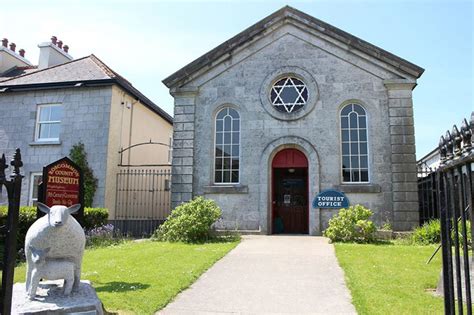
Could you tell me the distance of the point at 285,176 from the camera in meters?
16.3

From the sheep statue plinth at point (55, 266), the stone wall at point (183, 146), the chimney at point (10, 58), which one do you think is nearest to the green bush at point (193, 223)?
the stone wall at point (183, 146)

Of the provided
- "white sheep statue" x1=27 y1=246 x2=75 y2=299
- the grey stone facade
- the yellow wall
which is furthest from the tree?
"white sheep statue" x1=27 y1=246 x2=75 y2=299

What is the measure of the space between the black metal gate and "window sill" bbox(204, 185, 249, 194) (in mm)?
11333

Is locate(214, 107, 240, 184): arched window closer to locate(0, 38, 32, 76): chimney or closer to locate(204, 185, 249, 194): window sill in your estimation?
locate(204, 185, 249, 194): window sill

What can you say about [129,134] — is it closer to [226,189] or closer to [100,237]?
[226,189]

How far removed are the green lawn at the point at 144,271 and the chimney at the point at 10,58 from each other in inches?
581

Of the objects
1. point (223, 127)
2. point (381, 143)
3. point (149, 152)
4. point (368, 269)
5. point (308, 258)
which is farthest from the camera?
point (149, 152)

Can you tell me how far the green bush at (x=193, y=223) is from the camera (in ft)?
42.2

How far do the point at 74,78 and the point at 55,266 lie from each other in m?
14.6

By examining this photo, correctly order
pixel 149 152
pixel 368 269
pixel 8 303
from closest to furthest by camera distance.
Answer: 1. pixel 8 303
2. pixel 368 269
3. pixel 149 152

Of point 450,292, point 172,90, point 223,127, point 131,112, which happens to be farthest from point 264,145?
point 450,292

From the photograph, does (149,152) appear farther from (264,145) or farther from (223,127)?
(264,145)

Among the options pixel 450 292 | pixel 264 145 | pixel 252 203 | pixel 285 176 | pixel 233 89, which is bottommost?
pixel 450 292

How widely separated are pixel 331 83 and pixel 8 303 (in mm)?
13433
